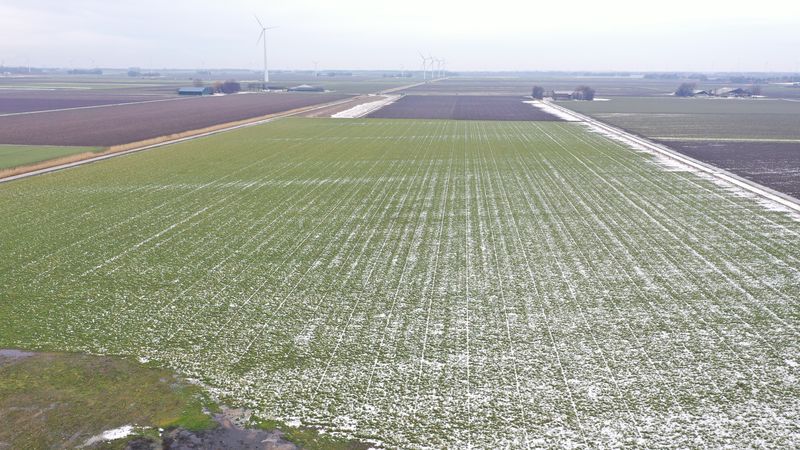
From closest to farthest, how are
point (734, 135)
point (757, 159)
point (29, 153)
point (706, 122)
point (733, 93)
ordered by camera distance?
point (757, 159) → point (29, 153) → point (734, 135) → point (706, 122) → point (733, 93)

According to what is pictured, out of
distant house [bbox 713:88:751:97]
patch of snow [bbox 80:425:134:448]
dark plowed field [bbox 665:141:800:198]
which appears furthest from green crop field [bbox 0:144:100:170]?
distant house [bbox 713:88:751:97]

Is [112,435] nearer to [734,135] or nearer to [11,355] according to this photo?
[11,355]

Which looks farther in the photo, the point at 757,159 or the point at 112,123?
the point at 112,123

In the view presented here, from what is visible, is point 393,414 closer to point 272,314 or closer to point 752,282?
point 272,314

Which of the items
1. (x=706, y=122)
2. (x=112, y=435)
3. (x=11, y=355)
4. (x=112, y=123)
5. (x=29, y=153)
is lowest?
(x=112, y=435)

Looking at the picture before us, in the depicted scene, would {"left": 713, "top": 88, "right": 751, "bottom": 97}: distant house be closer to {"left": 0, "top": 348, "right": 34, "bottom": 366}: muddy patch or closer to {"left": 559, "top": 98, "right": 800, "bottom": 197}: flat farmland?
{"left": 559, "top": 98, "right": 800, "bottom": 197}: flat farmland

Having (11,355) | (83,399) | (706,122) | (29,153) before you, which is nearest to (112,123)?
(29,153)

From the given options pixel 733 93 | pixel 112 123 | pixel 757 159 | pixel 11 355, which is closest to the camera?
pixel 11 355

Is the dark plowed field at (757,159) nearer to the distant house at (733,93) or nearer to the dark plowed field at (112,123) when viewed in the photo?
the dark plowed field at (112,123)
